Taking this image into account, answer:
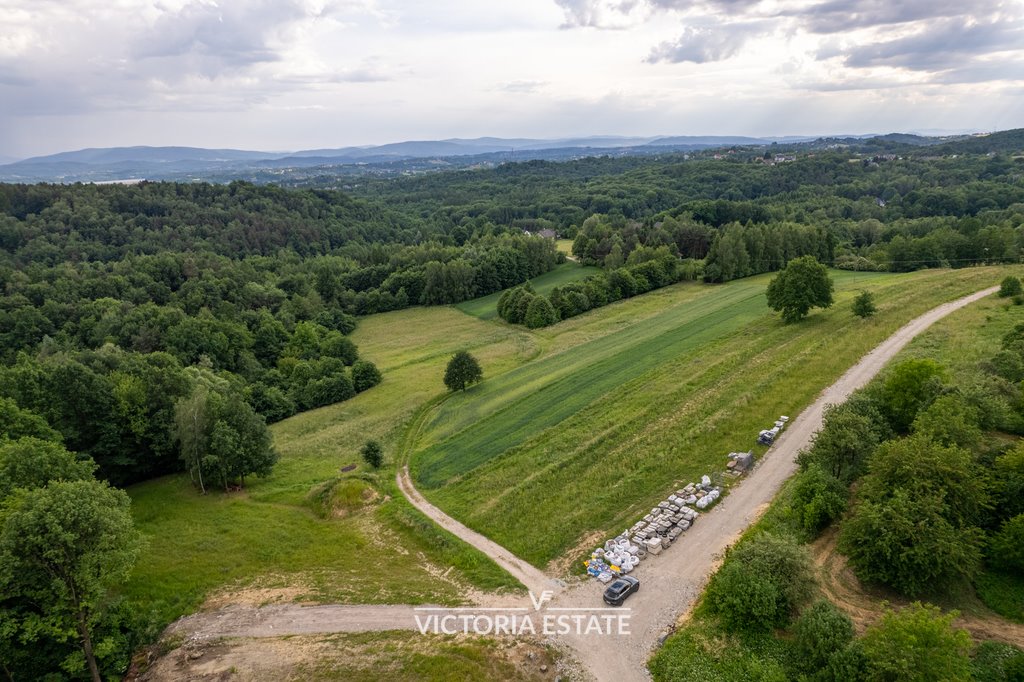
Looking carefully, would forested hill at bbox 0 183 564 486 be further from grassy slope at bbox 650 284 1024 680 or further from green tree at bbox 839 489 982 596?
green tree at bbox 839 489 982 596

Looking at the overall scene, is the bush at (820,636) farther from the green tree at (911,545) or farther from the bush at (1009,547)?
A: the bush at (1009,547)

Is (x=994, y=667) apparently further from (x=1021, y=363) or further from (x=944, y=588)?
(x=1021, y=363)

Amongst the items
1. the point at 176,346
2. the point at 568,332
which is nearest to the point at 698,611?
the point at 568,332

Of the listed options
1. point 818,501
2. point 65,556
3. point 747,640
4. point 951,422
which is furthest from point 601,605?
point 65,556

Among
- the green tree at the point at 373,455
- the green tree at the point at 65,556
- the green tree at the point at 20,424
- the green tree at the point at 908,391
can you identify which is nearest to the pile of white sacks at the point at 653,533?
the green tree at the point at 908,391

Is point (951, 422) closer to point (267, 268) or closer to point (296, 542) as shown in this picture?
point (296, 542)
